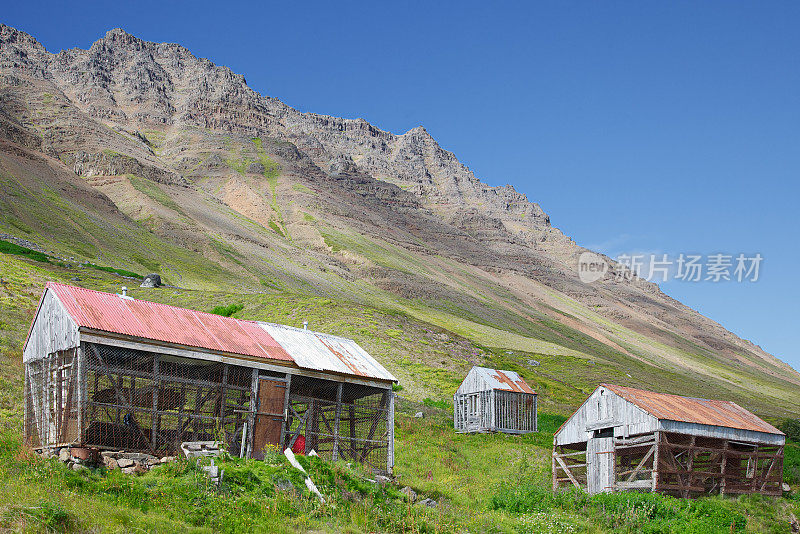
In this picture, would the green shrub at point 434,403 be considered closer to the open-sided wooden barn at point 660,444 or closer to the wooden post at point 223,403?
the open-sided wooden barn at point 660,444

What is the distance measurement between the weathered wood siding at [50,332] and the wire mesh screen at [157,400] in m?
0.96

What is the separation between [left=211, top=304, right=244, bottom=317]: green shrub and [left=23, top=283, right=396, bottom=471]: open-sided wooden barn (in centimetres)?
3769

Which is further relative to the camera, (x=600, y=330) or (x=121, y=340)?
(x=600, y=330)

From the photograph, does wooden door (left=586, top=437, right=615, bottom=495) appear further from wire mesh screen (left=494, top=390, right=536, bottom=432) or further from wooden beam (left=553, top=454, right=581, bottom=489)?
wire mesh screen (left=494, top=390, right=536, bottom=432)

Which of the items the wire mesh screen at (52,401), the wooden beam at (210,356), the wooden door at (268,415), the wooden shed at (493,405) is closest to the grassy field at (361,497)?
the wire mesh screen at (52,401)

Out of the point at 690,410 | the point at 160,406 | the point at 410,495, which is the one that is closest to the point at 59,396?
the point at 160,406

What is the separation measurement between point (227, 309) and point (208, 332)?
42932 millimetres

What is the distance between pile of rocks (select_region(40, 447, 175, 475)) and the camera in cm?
1958

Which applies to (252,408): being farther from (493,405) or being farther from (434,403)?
(434,403)

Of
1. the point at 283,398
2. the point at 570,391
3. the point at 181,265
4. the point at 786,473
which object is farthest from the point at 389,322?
the point at 181,265

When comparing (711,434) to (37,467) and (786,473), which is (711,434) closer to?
(786,473)

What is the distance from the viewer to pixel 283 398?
25.8 meters

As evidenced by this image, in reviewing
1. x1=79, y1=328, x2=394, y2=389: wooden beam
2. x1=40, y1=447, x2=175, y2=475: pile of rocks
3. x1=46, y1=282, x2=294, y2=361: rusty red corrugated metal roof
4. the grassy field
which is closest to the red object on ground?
x1=79, y1=328, x2=394, y2=389: wooden beam

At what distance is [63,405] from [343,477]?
28.9ft
